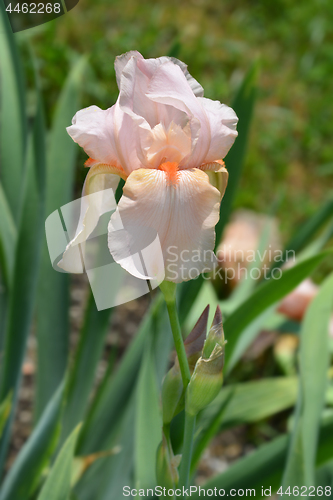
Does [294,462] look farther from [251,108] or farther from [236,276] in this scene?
[236,276]

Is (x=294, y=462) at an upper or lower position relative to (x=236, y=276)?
upper

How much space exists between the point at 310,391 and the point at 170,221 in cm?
45

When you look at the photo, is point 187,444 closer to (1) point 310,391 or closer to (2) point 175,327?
(2) point 175,327

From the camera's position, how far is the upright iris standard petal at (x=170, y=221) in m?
0.36

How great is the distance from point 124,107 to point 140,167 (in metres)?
0.05

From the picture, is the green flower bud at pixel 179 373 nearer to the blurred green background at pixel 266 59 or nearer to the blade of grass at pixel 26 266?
the blade of grass at pixel 26 266

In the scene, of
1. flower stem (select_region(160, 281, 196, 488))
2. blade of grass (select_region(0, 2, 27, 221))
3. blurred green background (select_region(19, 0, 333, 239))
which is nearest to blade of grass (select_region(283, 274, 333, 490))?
flower stem (select_region(160, 281, 196, 488))

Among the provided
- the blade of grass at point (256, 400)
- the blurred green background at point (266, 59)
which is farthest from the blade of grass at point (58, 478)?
the blurred green background at point (266, 59)

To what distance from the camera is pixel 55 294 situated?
84 cm

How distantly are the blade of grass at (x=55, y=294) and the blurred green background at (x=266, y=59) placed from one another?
70 cm

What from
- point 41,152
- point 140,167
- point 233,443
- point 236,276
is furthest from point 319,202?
point 140,167

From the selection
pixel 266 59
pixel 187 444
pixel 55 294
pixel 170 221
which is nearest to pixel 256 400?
pixel 55 294

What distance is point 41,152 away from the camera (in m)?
Result: 0.82

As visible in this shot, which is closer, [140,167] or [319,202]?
[140,167]
